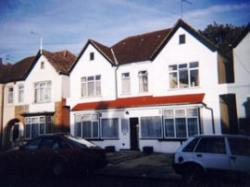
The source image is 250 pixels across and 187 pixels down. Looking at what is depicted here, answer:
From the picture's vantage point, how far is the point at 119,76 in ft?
79.0

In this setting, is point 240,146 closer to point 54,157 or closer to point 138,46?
point 54,157

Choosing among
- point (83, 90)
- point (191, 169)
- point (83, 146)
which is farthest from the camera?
point (83, 90)

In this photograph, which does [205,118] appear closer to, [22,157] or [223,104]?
[223,104]

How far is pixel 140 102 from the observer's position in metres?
22.1

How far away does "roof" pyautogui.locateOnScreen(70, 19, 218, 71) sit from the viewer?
22109 millimetres

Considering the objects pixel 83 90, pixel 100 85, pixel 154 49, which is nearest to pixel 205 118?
pixel 154 49

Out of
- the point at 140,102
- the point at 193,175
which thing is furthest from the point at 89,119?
the point at 193,175

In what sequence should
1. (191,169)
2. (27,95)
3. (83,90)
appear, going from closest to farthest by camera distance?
(191,169)
(83,90)
(27,95)

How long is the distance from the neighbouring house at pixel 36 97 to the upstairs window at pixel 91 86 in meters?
2.03

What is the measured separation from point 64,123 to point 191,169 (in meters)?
17.9

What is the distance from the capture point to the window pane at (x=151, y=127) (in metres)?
21.4

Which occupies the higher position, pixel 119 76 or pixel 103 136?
pixel 119 76

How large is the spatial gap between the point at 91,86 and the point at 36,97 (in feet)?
19.0

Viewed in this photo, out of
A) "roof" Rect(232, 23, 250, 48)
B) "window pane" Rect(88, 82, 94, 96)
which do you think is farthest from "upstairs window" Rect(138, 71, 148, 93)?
"roof" Rect(232, 23, 250, 48)
